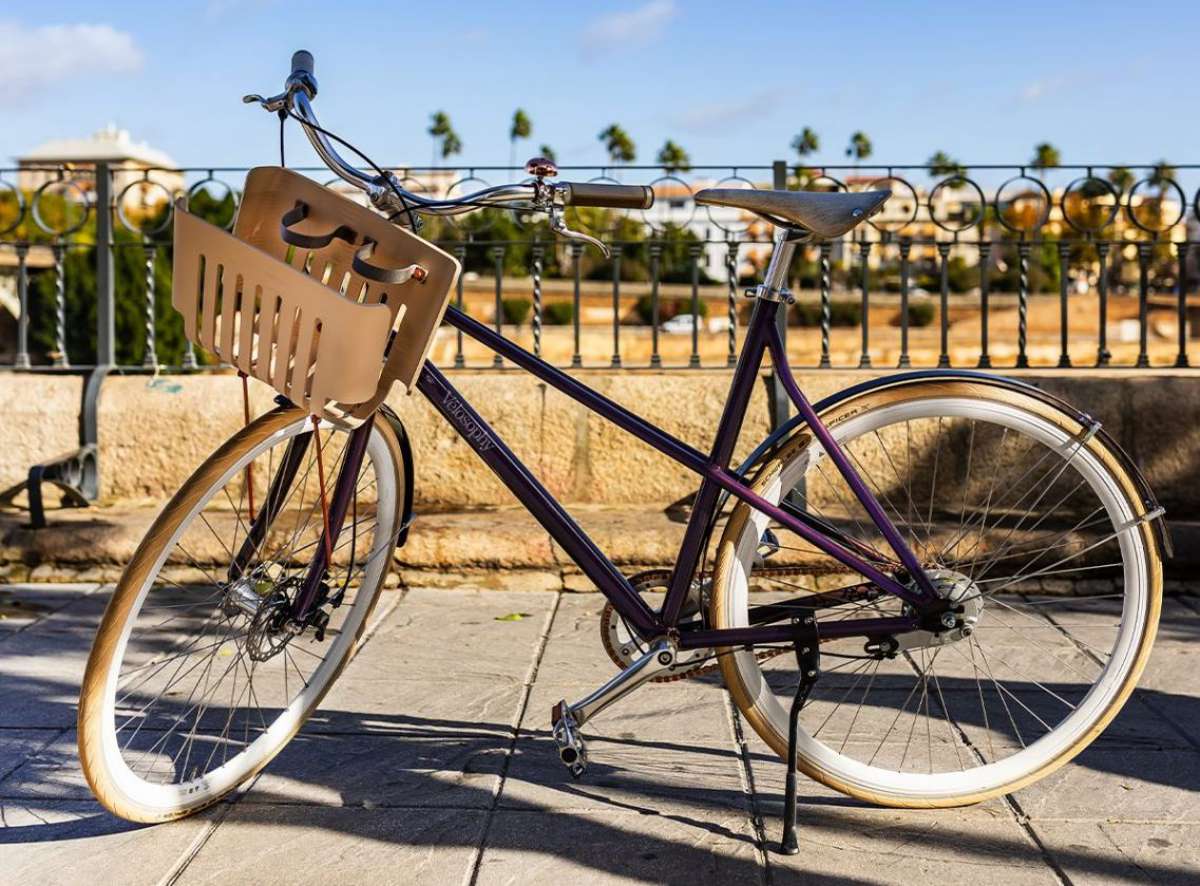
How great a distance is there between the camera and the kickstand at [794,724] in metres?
2.61

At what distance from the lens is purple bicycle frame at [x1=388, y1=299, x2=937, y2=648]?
2674mm

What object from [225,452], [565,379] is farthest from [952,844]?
[225,452]

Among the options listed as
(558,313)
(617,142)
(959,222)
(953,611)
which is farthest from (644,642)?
(617,142)

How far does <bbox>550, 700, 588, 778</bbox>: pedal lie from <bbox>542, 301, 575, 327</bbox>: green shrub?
1667 inches

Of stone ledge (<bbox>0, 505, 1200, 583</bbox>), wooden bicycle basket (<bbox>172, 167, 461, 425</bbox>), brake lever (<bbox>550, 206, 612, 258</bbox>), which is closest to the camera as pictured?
wooden bicycle basket (<bbox>172, 167, 461, 425</bbox>)

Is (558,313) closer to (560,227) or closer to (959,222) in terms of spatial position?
(959,222)

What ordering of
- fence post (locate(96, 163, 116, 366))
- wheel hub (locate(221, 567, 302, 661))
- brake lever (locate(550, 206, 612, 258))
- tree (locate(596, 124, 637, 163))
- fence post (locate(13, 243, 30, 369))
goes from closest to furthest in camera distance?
brake lever (locate(550, 206, 612, 258)), wheel hub (locate(221, 567, 302, 661)), fence post (locate(96, 163, 116, 366)), fence post (locate(13, 243, 30, 369)), tree (locate(596, 124, 637, 163))

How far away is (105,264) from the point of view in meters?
5.89

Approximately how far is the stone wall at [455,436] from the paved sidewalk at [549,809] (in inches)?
69.0

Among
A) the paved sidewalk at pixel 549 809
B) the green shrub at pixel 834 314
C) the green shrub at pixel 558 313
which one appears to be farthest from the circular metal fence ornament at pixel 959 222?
the green shrub at pixel 558 313

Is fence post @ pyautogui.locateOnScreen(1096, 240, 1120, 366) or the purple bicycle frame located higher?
fence post @ pyautogui.locateOnScreen(1096, 240, 1120, 366)

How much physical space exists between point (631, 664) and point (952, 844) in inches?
29.2

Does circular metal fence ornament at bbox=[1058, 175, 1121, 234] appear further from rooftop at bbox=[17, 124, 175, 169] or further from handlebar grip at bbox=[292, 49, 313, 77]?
rooftop at bbox=[17, 124, 175, 169]

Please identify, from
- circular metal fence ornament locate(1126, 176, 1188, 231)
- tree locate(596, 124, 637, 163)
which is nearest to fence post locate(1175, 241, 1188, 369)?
circular metal fence ornament locate(1126, 176, 1188, 231)
